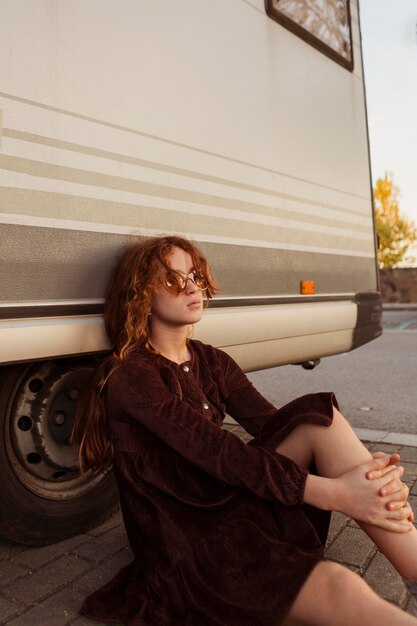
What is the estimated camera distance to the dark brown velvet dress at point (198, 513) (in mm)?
1707

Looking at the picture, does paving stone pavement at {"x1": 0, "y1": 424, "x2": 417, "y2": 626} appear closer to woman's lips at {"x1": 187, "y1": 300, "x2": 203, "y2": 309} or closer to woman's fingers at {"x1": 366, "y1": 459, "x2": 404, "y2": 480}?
woman's fingers at {"x1": 366, "y1": 459, "x2": 404, "y2": 480}

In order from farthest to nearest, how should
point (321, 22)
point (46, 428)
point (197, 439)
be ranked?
point (321, 22) < point (46, 428) < point (197, 439)

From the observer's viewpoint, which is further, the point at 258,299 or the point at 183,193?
the point at 258,299

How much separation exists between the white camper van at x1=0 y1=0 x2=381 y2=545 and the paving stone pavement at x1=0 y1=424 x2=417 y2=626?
0.30ft

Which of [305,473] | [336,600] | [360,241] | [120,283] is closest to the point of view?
[336,600]

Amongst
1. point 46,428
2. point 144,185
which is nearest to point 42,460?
point 46,428

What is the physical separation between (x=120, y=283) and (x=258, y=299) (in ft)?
3.39

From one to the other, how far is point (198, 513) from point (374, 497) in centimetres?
53

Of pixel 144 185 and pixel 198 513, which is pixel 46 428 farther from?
pixel 144 185

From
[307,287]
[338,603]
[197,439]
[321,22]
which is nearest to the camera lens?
[338,603]

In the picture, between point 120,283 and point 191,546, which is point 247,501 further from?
point 120,283

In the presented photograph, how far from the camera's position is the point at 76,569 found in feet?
7.57

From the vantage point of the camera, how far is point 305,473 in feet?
5.90

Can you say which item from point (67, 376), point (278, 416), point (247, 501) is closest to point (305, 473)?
point (247, 501)
